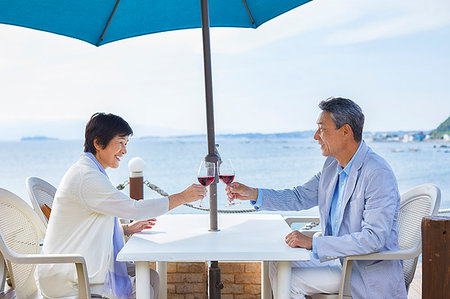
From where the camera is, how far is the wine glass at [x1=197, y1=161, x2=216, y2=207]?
2.50 m

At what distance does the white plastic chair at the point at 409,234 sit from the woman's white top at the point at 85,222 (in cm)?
89

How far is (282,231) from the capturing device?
2.63 metres

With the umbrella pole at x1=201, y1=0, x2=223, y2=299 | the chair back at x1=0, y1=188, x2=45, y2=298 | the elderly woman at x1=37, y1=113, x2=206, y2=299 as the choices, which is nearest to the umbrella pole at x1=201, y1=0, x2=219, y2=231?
the umbrella pole at x1=201, y1=0, x2=223, y2=299

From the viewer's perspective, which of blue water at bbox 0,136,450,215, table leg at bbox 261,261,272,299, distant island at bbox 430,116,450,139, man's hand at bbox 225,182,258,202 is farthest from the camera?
blue water at bbox 0,136,450,215

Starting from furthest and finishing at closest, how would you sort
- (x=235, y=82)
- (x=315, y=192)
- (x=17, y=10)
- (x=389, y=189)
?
(x=235, y=82), (x=315, y=192), (x=17, y=10), (x=389, y=189)

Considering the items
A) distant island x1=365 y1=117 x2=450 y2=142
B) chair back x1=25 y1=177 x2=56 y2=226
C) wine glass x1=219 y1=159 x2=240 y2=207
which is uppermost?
wine glass x1=219 y1=159 x2=240 y2=207

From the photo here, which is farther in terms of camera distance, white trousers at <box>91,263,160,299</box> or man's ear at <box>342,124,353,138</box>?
man's ear at <box>342,124,353,138</box>

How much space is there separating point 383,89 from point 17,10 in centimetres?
3053

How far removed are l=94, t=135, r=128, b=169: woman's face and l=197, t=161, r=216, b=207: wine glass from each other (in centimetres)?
50

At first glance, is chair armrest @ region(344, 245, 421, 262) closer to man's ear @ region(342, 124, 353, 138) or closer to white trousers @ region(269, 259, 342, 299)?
white trousers @ region(269, 259, 342, 299)

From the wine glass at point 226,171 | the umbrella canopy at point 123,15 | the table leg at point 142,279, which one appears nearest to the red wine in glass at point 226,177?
the wine glass at point 226,171

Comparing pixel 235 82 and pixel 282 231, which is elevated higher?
pixel 235 82

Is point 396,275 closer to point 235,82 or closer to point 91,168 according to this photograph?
point 91,168

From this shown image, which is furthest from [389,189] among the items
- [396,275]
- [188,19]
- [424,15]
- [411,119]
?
[424,15]
